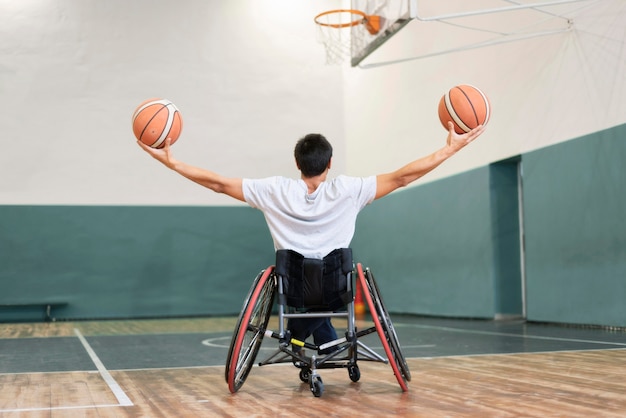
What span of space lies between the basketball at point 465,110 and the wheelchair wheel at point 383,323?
0.83 m

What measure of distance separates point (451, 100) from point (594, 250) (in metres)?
4.12

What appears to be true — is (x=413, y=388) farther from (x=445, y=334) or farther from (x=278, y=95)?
(x=278, y=95)

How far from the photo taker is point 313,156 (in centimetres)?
325

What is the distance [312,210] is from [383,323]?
0.58 m

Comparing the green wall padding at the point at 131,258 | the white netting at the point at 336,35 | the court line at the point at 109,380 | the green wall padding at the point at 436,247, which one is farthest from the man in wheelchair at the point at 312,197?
the green wall padding at the point at 131,258

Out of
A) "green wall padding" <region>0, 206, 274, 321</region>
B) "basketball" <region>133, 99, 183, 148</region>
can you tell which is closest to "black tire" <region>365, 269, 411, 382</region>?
"basketball" <region>133, 99, 183, 148</region>

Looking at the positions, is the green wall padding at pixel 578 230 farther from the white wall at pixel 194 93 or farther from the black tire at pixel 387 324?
the black tire at pixel 387 324

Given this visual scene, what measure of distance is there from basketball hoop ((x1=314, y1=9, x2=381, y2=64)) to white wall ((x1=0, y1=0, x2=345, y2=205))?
647 millimetres

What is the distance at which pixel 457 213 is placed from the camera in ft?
30.7

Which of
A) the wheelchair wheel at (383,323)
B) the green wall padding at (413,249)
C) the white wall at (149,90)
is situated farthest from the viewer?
the white wall at (149,90)

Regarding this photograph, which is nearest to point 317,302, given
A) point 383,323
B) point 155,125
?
point 383,323

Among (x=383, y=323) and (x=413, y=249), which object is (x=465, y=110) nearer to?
(x=383, y=323)

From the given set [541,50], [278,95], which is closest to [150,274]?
[278,95]

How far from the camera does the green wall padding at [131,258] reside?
1068 cm
